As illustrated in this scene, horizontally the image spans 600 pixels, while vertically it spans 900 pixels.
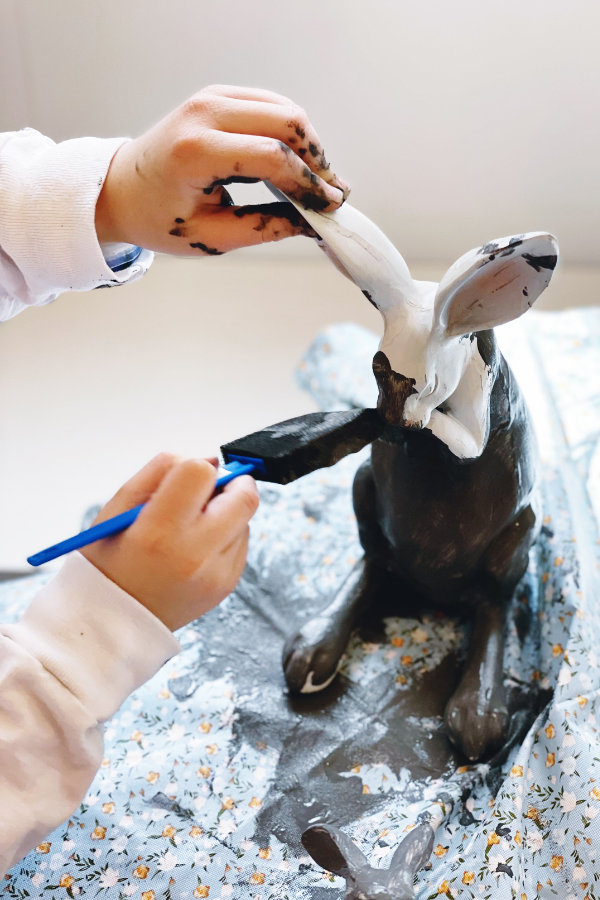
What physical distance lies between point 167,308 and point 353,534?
0.66 m

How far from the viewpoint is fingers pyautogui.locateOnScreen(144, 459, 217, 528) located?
456 millimetres

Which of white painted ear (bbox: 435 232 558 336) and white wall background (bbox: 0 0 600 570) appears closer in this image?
white painted ear (bbox: 435 232 558 336)

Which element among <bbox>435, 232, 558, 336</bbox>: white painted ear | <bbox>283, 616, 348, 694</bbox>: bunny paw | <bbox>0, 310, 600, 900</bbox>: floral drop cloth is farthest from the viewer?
<bbox>283, 616, 348, 694</bbox>: bunny paw

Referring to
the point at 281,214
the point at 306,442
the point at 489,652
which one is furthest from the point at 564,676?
the point at 281,214

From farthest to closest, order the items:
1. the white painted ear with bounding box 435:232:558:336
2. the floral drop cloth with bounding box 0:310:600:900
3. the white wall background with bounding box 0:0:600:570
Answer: the white wall background with bounding box 0:0:600:570 → the floral drop cloth with bounding box 0:310:600:900 → the white painted ear with bounding box 435:232:558:336

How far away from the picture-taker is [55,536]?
0.98 metres

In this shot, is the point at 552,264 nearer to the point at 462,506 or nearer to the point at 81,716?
the point at 462,506

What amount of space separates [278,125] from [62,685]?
1.18ft

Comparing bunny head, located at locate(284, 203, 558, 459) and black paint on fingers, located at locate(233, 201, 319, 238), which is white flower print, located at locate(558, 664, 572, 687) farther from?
black paint on fingers, located at locate(233, 201, 319, 238)

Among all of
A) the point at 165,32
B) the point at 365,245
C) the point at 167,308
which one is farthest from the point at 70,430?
the point at 365,245

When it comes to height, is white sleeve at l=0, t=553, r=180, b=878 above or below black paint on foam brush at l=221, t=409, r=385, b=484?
below

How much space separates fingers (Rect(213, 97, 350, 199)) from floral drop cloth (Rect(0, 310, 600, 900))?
40cm

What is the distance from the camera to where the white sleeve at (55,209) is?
21.3 inches

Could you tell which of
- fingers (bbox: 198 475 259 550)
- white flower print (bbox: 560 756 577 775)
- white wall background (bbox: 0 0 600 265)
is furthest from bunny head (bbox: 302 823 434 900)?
white wall background (bbox: 0 0 600 265)
